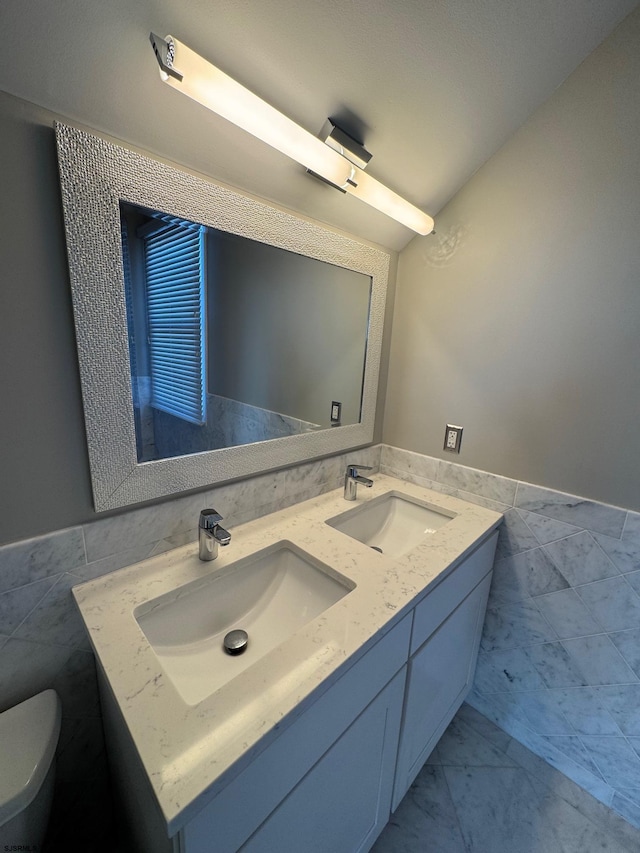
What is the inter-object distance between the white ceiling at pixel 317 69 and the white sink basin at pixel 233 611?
1.07 m

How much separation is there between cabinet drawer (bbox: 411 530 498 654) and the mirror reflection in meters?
0.67

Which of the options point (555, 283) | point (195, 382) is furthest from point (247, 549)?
point (555, 283)

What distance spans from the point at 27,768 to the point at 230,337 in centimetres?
102

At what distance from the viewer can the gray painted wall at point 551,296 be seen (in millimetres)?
962

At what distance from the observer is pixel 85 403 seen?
2.45 feet

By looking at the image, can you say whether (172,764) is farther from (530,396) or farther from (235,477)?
(530,396)

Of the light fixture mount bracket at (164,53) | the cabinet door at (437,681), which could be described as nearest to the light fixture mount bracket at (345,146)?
the light fixture mount bracket at (164,53)

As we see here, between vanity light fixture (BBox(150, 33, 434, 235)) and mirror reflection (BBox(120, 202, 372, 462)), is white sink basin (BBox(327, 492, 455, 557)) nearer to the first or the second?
mirror reflection (BBox(120, 202, 372, 462))

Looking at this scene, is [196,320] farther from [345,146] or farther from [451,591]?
[451,591]

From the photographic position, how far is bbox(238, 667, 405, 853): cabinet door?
64cm

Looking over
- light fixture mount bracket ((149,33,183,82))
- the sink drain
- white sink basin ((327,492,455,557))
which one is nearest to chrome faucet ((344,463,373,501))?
white sink basin ((327,492,455,557))

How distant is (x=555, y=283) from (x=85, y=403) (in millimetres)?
1385

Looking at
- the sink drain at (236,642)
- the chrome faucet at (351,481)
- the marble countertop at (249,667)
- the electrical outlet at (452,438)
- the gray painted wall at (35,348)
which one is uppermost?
the gray painted wall at (35,348)

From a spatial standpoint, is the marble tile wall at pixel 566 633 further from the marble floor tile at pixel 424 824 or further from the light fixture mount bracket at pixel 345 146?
the light fixture mount bracket at pixel 345 146
